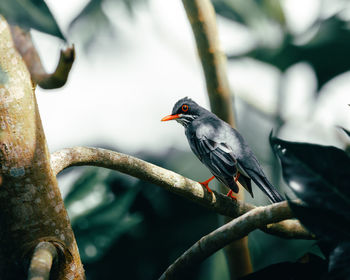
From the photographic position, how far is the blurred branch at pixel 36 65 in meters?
1.06

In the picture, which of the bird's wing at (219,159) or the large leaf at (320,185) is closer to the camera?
the large leaf at (320,185)

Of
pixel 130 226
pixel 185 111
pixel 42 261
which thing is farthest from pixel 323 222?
pixel 130 226

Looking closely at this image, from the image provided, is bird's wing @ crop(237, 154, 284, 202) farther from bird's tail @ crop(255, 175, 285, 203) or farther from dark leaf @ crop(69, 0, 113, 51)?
dark leaf @ crop(69, 0, 113, 51)

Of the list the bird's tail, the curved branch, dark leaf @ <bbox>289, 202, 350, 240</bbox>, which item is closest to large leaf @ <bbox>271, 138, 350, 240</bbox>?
dark leaf @ <bbox>289, 202, 350, 240</bbox>

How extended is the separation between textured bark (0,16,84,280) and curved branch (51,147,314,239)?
0.12m

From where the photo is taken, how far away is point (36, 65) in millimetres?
1180

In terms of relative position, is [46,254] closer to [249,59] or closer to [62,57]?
[62,57]

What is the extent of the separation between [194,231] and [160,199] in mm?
317

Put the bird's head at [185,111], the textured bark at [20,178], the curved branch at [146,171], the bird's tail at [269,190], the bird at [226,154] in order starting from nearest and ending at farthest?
1. the textured bark at [20,178]
2. the curved branch at [146,171]
3. the bird's tail at [269,190]
4. the bird at [226,154]
5. the bird's head at [185,111]

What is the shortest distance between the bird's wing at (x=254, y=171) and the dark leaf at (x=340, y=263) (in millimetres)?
1143

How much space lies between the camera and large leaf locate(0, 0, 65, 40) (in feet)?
2.65

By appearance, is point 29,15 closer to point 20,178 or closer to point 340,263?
point 20,178

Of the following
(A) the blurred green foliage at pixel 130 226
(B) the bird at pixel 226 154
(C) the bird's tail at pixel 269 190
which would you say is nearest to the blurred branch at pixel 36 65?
(B) the bird at pixel 226 154

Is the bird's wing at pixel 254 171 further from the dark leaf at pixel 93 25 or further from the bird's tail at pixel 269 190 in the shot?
the dark leaf at pixel 93 25
